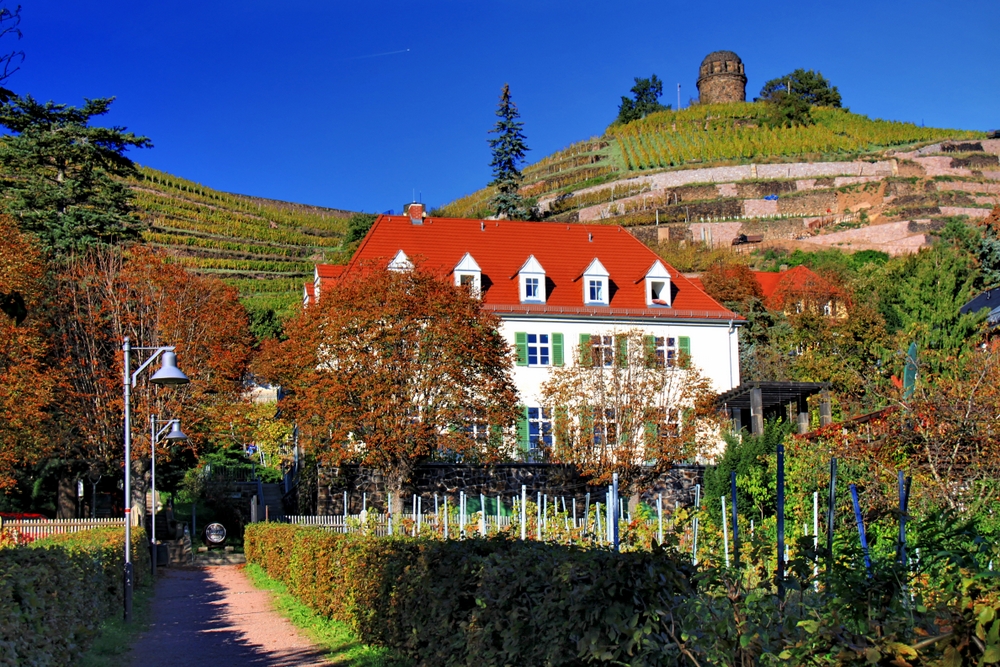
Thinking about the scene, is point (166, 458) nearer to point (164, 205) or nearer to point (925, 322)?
point (925, 322)

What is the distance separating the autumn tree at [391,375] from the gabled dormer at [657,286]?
1009 cm

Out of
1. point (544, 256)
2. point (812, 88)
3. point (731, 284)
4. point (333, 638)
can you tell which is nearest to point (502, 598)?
point (333, 638)

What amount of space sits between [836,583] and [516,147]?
267 ft

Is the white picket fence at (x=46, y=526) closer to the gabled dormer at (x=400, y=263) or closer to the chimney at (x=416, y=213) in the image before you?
the gabled dormer at (x=400, y=263)

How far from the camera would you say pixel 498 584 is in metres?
9.48

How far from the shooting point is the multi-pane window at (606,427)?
38000 millimetres

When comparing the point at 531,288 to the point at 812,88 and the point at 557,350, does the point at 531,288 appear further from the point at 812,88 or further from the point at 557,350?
the point at 812,88

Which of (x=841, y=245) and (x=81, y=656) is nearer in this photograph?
(x=81, y=656)

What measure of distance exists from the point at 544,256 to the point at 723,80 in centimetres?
11827

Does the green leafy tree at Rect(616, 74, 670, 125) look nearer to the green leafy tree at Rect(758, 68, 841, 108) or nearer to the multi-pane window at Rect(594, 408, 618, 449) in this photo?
the green leafy tree at Rect(758, 68, 841, 108)

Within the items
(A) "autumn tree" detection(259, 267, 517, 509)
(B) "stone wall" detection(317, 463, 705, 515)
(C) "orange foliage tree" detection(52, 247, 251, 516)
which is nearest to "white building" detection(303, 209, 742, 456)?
(B) "stone wall" detection(317, 463, 705, 515)

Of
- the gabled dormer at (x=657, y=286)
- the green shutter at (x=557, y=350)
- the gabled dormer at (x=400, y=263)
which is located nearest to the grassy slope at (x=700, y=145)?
the gabled dormer at (x=657, y=286)

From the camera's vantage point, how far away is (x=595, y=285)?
143 feet

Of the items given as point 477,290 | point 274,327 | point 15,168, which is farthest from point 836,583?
point 274,327
